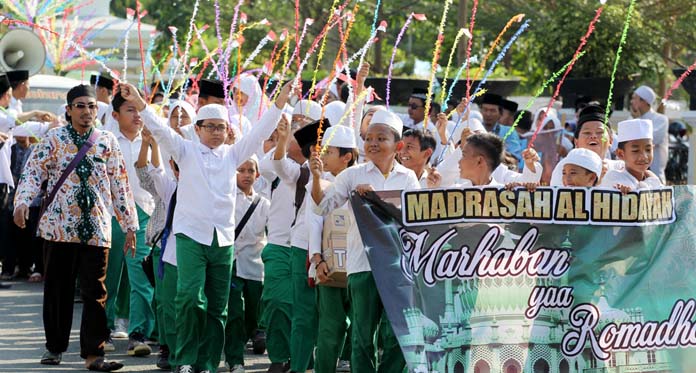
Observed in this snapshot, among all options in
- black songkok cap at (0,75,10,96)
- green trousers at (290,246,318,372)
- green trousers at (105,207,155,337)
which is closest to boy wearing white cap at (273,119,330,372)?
green trousers at (290,246,318,372)

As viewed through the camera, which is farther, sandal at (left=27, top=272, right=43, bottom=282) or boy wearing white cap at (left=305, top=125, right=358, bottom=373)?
sandal at (left=27, top=272, right=43, bottom=282)

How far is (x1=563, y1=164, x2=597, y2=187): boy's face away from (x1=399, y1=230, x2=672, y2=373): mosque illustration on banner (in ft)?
3.34

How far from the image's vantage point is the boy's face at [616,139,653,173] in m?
9.28

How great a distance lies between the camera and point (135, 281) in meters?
11.3

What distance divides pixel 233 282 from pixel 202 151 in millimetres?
1432

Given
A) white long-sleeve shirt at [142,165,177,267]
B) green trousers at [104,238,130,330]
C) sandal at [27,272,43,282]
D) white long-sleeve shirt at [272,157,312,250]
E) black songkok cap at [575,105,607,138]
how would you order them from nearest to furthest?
white long-sleeve shirt at [272,157,312,250]
white long-sleeve shirt at [142,165,177,267]
black songkok cap at [575,105,607,138]
green trousers at [104,238,130,330]
sandal at [27,272,43,282]

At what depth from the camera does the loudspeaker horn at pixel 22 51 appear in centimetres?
1981

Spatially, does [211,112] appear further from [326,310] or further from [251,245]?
[326,310]

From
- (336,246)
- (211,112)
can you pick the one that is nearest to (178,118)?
(211,112)

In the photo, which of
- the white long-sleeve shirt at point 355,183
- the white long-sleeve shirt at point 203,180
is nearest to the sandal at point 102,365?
the white long-sleeve shirt at point 203,180

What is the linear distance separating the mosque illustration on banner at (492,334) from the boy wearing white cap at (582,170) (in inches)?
40.4

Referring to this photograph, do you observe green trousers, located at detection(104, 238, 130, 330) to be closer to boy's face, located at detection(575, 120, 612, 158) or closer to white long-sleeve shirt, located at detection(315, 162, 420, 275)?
white long-sleeve shirt, located at detection(315, 162, 420, 275)

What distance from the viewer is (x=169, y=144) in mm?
9352

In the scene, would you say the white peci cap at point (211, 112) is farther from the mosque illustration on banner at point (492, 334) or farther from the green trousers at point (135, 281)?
the mosque illustration on banner at point (492, 334)
